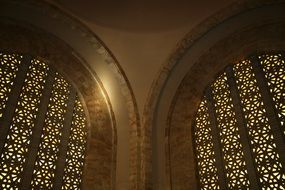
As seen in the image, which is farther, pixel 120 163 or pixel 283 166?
pixel 120 163

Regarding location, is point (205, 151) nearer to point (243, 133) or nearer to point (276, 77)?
point (243, 133)

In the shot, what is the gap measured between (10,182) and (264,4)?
21.3ft

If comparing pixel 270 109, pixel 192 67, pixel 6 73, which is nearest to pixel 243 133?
pixel 270 109

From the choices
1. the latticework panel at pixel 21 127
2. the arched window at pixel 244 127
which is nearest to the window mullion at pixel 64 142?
the latticework panel at pixel 21 127

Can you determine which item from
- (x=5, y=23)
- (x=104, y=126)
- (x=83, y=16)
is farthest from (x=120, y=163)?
(x=5, y=23)

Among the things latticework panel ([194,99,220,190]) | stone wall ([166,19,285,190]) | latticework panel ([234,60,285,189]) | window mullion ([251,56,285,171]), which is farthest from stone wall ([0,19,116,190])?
window mullion ([251,56,285,171])

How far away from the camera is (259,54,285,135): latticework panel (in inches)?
265

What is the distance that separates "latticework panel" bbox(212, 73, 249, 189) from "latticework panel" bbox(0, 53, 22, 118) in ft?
15.4

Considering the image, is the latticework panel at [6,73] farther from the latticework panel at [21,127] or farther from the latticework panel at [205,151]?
the latticework panel at [205,151]

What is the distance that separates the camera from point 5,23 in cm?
761

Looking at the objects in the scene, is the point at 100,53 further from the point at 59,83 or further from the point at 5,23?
the point at 5,23

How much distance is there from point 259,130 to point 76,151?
3.94 m

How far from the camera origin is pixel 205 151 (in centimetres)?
720

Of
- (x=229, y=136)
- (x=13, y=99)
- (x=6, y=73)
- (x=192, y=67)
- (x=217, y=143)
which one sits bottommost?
(x=217, y=143)
